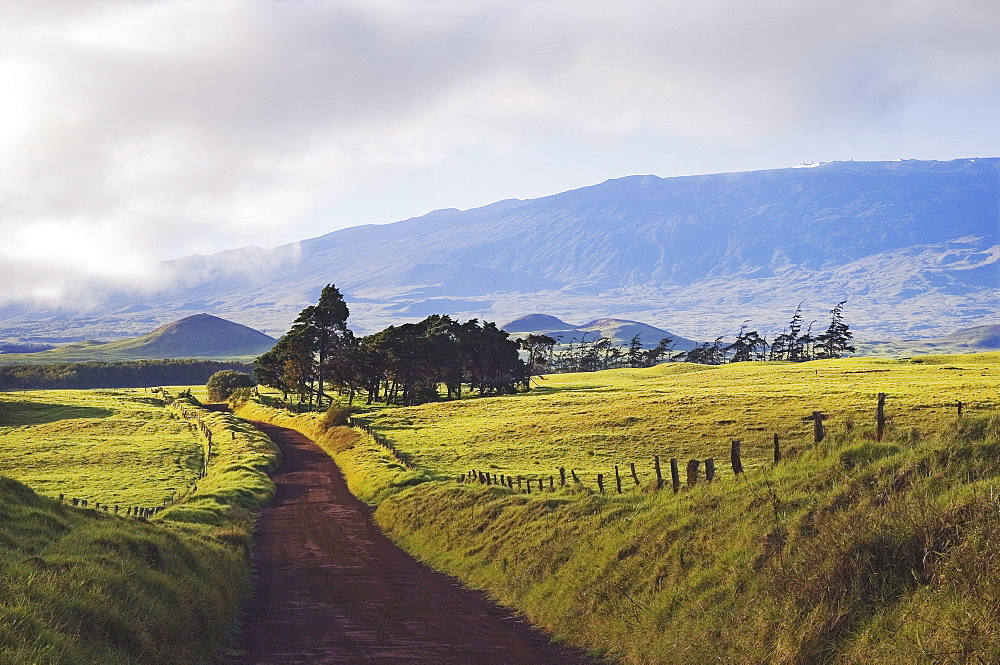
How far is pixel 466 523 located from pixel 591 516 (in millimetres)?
7335

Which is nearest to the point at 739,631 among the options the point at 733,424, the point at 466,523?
the point at 466,523

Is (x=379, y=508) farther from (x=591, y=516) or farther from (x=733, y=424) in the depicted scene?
(x=733, y=424)

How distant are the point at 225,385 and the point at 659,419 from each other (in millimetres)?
104547

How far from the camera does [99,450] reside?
69.1 m

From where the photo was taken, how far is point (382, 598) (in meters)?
22.0

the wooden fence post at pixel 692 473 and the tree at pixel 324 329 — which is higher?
the tree at pixel 324 329

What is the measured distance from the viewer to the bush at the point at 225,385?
14488cm

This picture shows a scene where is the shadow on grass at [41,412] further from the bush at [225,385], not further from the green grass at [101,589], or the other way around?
the green grass at [101,589]

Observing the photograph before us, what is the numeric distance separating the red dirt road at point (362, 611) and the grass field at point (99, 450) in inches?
652

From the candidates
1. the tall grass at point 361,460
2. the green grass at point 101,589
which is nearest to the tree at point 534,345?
the tall grass at point 361,460

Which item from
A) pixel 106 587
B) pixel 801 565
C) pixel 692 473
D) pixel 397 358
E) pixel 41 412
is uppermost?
pixel 397 358

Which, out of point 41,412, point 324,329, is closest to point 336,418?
point 324,329

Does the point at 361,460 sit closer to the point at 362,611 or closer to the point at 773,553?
the point at 362,611

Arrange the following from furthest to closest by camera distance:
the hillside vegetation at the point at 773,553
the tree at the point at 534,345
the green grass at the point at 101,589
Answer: the tree at the point at 534,345 < the hillside vegetation at the point at 773,553 < the green grass at the point at 101,589
